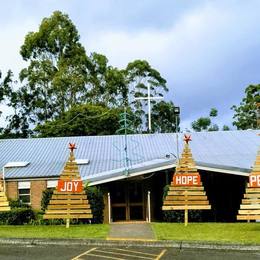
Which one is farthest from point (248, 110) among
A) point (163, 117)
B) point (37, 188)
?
point (37, 188)

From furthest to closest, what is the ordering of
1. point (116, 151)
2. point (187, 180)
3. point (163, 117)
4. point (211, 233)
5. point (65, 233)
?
1. point (163, 117)
2. point (116, 151)
3. point (187, 180)
4. point (65, 233)
5. point (211, 233)

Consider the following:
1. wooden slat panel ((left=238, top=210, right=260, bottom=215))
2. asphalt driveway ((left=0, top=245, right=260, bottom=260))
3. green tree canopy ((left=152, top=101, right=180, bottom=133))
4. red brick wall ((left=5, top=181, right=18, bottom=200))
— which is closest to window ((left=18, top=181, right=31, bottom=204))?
red brick wall ((left=5, top=181, right=18, bottom=200))

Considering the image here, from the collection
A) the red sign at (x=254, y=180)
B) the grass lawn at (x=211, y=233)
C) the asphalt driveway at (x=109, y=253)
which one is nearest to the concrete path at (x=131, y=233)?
the grass lawn at (x=211, y=233)

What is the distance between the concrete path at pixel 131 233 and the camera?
16062 mm

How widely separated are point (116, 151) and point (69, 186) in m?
16.2

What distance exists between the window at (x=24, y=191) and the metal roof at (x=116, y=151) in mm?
520

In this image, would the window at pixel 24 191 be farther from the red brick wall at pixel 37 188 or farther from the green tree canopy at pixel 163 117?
the green tree canopy at pixel 163 117

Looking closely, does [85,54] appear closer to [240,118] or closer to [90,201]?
[240,118]

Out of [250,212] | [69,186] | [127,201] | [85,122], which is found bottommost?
[127,201]

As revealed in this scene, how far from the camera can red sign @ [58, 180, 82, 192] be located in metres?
19.6

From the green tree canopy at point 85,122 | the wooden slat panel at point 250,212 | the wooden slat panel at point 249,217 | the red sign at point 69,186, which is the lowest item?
the wooden slat panel at point 249,217

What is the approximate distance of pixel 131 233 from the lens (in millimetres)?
17344

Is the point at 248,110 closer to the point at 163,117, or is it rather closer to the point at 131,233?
the point at 163,117

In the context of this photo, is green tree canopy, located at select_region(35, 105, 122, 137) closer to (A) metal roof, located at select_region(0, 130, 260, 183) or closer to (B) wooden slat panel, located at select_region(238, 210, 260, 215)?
(A) metal roof, located at select_region(0, 130, 260, 183)
